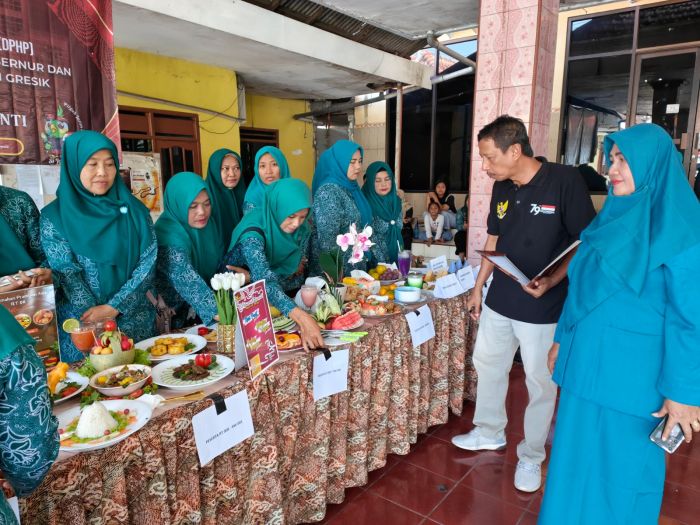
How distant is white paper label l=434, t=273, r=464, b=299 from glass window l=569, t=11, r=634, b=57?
4.99 meters

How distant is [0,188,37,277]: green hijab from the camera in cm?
161

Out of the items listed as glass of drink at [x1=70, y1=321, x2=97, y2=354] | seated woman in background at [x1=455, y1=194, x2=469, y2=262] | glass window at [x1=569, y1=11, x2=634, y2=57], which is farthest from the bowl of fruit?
glass window at [x1=569, y1=11, x2=634, y2=57]

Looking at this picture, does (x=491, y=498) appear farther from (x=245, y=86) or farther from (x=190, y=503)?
(x=245, y=86)

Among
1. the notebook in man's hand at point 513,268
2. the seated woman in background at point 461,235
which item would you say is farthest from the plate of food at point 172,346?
the seated woman in background at point 461,235

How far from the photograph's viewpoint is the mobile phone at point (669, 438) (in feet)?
3.86

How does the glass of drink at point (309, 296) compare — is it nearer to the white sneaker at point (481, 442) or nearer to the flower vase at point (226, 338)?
the flower vase at point (226, 338)

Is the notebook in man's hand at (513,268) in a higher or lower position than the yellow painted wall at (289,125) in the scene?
lower

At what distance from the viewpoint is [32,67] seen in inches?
87.7

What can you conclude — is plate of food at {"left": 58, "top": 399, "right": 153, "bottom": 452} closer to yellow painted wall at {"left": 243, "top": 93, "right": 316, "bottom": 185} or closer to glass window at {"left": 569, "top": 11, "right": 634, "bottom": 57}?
yellow painted wall at {"left": 243, "top": 93, "right": 316, "bottom": 185}

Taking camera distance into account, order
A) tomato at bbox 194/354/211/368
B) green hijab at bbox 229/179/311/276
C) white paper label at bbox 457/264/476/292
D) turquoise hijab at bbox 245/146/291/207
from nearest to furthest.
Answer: tomato at bbox 194/354/211/368
green hijab at bbox 229/179/311/276
white paper label at bbox 457/264/476/292
turquoise hijab at bbox 245/146/291/207

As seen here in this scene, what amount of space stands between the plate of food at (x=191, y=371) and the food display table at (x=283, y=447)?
32 millimetres

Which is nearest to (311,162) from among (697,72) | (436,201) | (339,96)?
(339,96)

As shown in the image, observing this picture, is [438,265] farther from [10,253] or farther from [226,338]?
[10,253]

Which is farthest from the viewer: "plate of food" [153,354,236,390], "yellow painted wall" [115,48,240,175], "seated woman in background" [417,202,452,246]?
"seated woman in background" [417,202,452,246]
